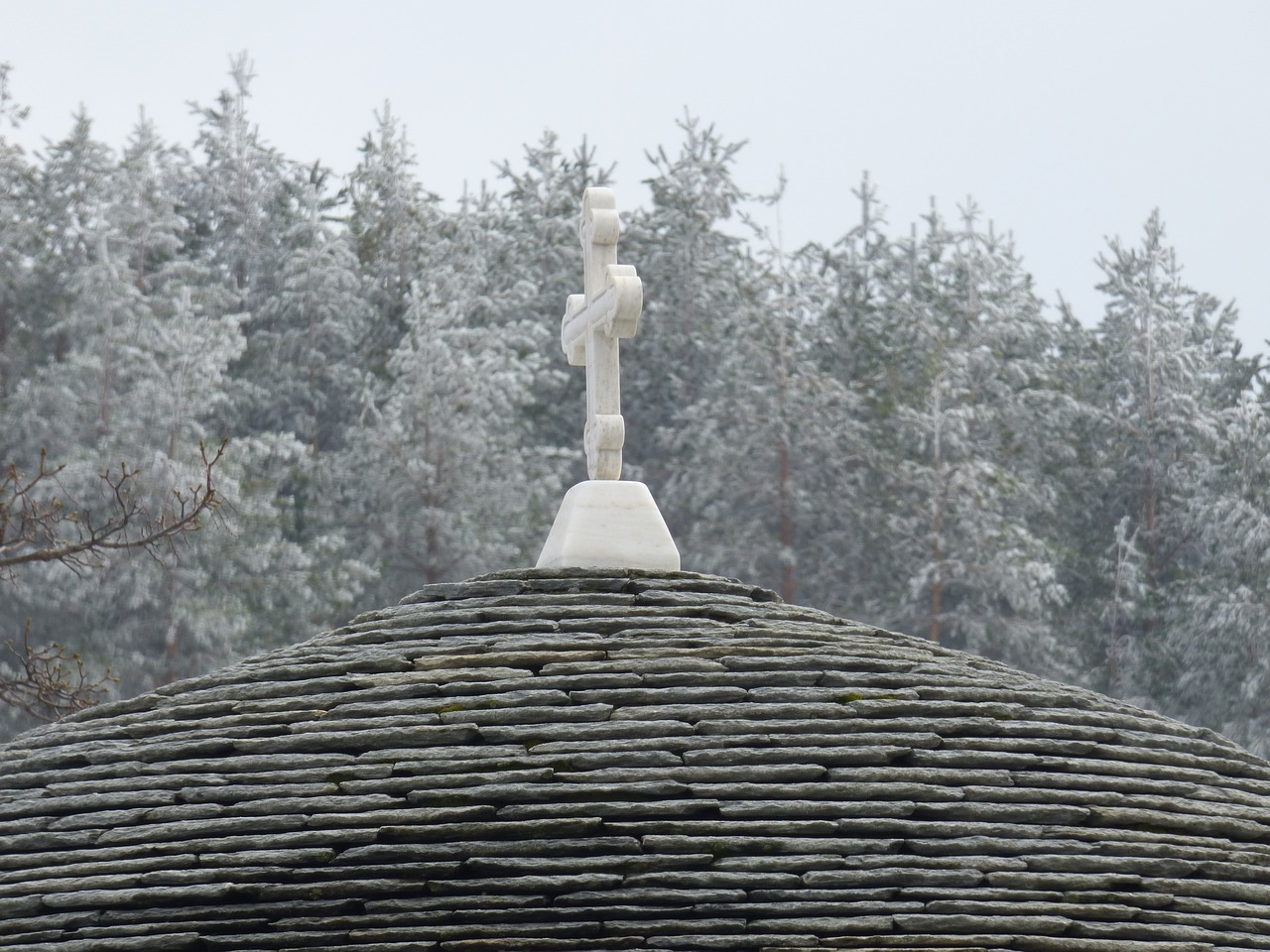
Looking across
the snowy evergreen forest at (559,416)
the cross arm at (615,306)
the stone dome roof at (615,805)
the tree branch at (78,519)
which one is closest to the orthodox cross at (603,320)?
the cross arm at (615,306)

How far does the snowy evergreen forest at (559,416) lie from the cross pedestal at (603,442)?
1895cm

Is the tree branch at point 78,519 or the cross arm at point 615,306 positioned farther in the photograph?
the tree branch at point 78,519

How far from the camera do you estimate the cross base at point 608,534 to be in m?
6.08

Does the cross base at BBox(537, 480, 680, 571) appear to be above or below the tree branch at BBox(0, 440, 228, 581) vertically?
below

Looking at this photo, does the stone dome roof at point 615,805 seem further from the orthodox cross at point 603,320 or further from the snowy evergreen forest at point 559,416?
the snowy evergreen forest at point 559,416

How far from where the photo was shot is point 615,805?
15.2 feet

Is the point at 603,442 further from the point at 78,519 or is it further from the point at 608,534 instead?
the point at 78,519

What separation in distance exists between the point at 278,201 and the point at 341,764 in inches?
1151

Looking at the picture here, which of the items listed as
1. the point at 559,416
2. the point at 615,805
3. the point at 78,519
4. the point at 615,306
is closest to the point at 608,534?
the point at 615,306

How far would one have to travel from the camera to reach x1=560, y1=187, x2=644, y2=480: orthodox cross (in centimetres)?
641

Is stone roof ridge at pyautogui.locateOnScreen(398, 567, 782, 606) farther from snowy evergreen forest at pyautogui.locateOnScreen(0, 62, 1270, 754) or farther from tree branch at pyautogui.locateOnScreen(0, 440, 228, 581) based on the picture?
snowy evergreen forest at pyautogui.locateOnScreen(0, 62, 1270, 754)

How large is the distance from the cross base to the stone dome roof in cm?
42

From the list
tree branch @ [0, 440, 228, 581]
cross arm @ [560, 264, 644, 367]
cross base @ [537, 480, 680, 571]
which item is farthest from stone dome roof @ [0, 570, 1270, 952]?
tree branch @ [0, 440, 228, 581]

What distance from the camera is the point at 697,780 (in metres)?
4.72
